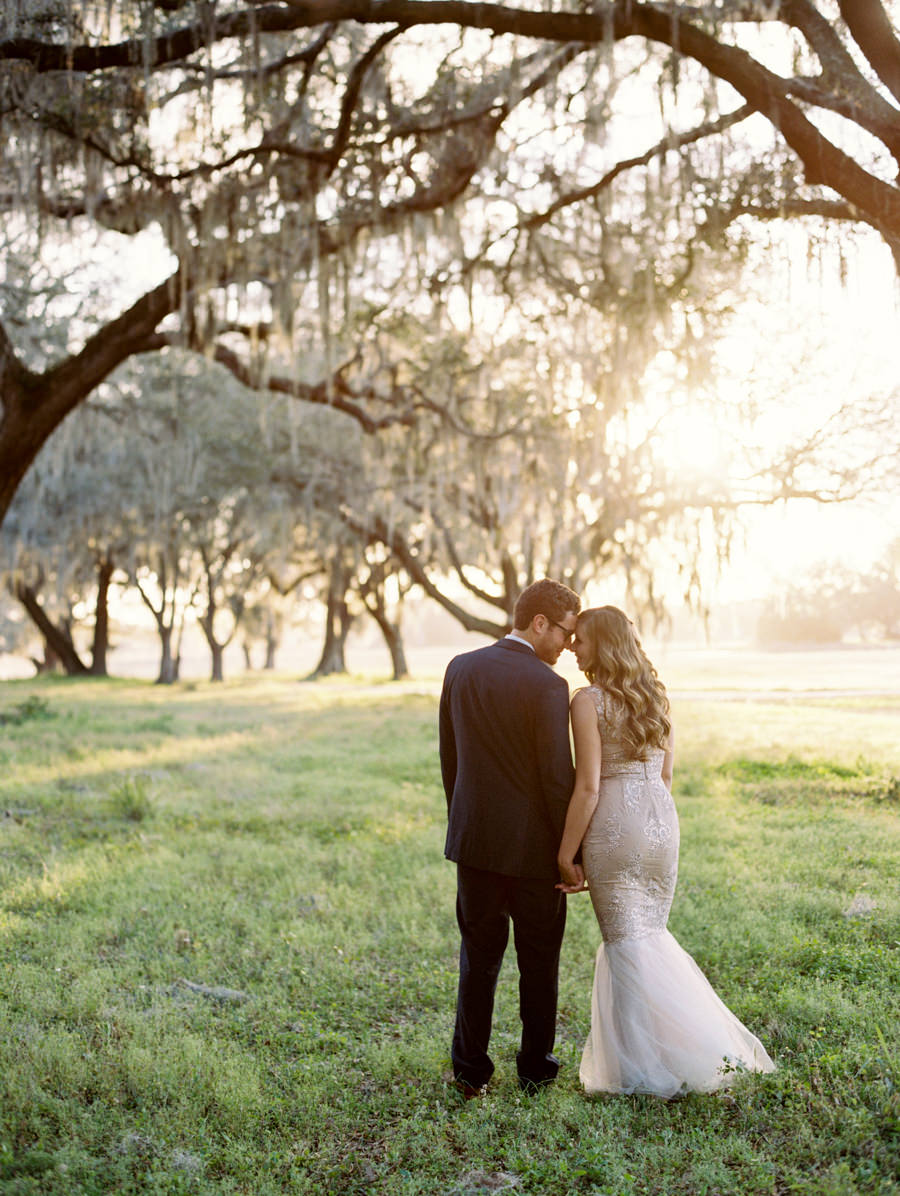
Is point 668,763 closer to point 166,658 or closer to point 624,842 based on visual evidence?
point 624,842

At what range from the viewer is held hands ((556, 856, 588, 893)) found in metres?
3.77

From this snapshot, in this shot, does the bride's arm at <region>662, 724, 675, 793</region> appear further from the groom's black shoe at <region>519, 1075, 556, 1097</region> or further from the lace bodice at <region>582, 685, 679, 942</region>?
the groom's black shoe at <region>519, 1075, 556, 1097</region>

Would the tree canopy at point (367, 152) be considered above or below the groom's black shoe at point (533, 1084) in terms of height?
above

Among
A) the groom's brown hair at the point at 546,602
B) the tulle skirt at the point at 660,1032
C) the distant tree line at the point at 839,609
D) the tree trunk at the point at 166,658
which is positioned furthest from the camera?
the distant tree line at the point at 839,609

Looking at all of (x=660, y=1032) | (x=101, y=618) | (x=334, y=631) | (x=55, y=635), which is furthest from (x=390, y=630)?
(x=660, y=1032)

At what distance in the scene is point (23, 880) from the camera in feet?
21.8

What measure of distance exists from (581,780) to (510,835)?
1.17 ft

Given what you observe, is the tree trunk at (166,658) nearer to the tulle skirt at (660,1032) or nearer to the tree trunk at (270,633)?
the tree trunk at (270,633)

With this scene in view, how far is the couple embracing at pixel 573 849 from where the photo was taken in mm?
3689

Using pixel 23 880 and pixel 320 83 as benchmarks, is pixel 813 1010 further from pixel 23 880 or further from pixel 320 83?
pixel 320 83

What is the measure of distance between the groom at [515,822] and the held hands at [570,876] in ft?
0.12

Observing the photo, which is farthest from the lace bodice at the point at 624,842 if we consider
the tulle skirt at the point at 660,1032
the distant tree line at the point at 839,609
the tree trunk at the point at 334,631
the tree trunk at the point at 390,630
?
the distant tree line at the point at 839,609

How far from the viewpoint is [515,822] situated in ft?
12.3

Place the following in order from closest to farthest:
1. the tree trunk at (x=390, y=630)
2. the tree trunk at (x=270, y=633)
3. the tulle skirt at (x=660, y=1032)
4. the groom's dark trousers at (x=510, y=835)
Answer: the tulle skirt at (x=660, y=1032), the groom's dark trousers at (x=510, y=835), the tree trunk at (x=390, y=630), the tree trunk at (x=270, y=633)
